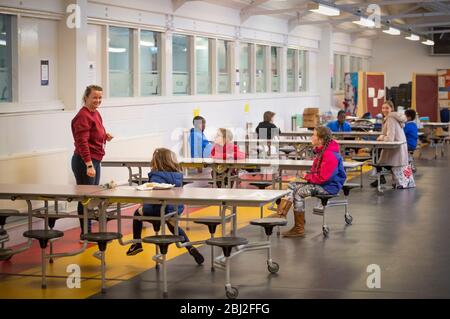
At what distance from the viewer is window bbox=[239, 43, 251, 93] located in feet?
57.6

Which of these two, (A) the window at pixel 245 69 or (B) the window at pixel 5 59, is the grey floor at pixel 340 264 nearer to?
(B) the window at pixel 5 59

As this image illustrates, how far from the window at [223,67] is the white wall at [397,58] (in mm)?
14757

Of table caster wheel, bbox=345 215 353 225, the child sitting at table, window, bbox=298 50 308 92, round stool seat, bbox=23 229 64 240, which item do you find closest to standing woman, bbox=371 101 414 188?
table caster wheel, bbox=345 215 353 225

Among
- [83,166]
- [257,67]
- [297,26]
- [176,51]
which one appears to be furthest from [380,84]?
[83,166]

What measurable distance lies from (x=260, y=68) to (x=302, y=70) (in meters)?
3.52

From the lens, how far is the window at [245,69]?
57.6 ft

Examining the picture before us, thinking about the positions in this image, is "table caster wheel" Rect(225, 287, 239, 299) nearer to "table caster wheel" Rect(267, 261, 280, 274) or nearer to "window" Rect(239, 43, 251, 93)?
"table caster wheel" Rect(267, 261, 280, 274)

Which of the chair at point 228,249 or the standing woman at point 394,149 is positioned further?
the standing woman at point 394,149

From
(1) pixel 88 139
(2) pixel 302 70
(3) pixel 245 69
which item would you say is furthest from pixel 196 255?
(2) pixel 302 70

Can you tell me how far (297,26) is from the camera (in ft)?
68.1

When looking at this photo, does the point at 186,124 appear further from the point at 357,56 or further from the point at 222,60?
the point at 357,56

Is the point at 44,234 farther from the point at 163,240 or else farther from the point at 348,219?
the point at 348,219

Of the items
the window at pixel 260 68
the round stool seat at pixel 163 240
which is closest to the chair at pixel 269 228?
the round stool seat at pixel 163 240
